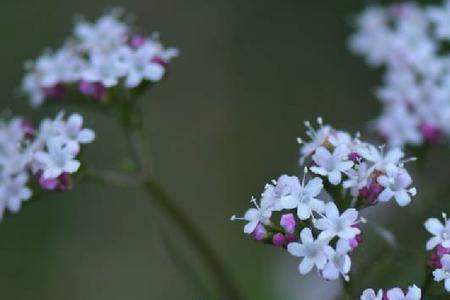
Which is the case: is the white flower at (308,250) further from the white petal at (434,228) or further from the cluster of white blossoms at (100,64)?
the cluster of white blossoms at (100,64)

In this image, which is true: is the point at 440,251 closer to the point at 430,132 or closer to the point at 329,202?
the point at 329,202

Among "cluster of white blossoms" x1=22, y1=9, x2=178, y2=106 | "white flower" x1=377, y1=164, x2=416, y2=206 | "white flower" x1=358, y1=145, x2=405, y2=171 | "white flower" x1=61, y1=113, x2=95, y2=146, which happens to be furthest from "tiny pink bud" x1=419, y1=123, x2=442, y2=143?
"white flower" x1=61, y1=113, x2=95, y2=146

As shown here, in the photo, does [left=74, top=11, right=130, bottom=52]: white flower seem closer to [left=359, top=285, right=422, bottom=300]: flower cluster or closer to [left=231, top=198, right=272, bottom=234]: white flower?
[left=231, top=198, right=272, bottom=234]: white flower

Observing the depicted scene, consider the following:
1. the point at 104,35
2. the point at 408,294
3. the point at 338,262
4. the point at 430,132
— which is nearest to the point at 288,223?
the point at 338,262

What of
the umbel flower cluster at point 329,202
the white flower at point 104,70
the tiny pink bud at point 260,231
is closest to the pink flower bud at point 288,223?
the umbel flower cluster at point 329,202

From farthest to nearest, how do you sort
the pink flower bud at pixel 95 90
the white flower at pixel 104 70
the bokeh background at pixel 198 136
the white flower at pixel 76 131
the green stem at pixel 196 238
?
the bokeh background at pixel 198 136, the green stem at pixel 196 238, the pink flower bud at pixel 95 90, the white flower at pixel 104 70, the white flower at pixel 76 131

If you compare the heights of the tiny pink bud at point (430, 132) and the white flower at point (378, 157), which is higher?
the tiny pink bud at point (430, 132)
